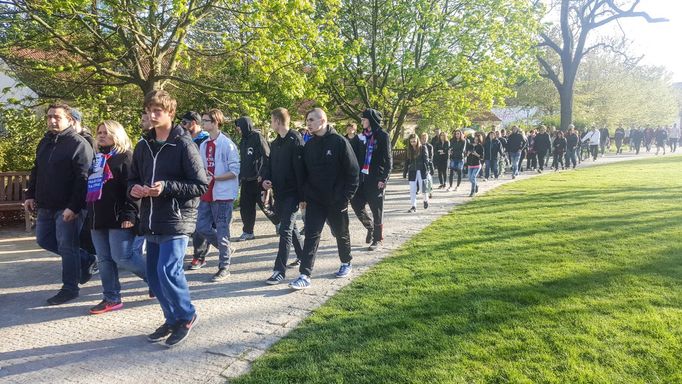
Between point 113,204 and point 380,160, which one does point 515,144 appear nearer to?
point 380,160

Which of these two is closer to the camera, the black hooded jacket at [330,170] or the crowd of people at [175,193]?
the crowd of people at [175,193]

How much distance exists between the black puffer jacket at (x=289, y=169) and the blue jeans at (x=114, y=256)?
1731 mm

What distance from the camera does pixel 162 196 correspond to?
3779 millimetres

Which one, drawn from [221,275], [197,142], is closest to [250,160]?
[197,142]

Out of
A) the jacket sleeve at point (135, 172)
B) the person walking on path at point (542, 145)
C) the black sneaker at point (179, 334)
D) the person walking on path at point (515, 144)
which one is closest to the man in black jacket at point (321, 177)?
the black sneaker at point (179, 334)

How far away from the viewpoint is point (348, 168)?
17.5 ft

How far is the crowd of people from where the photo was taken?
3846mm

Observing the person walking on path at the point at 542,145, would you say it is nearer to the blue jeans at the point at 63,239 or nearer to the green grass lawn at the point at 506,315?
the green grass lawn at the point at 506,315

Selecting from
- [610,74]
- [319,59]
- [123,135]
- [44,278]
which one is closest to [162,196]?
[123,135]

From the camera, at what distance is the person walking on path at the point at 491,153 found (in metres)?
16.6

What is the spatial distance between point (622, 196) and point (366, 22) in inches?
388

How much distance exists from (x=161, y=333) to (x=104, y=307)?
1.12 meters

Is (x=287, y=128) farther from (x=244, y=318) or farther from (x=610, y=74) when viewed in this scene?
(x=610, y=74)

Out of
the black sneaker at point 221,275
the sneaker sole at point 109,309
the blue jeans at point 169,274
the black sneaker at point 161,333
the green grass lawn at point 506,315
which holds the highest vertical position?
the blue jeans at point 169,274
